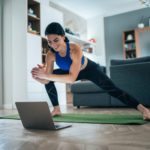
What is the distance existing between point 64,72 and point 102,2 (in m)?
4.91

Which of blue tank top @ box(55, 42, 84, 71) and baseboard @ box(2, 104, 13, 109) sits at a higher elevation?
blue tank top @ box(55, 42, 84, 71)

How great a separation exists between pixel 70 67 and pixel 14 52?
10.4 feet

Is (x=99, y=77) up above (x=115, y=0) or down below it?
below

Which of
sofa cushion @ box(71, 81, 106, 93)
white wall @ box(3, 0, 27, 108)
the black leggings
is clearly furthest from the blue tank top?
white wall @ box(3, 0, 27, 108)

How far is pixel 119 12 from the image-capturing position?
750 centimetres

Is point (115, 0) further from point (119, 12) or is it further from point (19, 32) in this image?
point (19, 32)

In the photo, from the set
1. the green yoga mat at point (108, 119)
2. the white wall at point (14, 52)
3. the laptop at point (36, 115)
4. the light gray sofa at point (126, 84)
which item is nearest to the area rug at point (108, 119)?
the green yoga mat at point (108, 119)

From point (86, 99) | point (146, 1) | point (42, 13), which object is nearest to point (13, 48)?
point (42, 13)

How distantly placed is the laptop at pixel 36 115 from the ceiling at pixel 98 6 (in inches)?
203

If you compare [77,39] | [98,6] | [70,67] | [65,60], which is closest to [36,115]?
[70,67]

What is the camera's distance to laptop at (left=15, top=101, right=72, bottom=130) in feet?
5.12

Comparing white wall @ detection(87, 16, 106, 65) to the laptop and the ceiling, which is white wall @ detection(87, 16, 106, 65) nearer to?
the ceiling

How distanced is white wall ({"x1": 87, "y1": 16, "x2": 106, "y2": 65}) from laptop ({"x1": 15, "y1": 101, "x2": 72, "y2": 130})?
20.2 ft

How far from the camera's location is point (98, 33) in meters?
7.81
